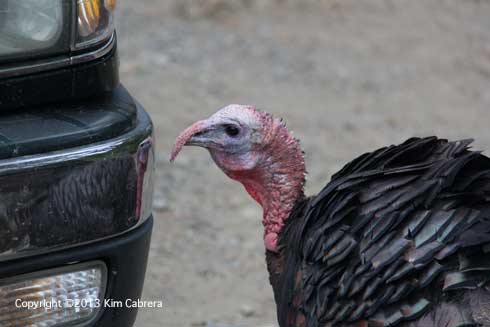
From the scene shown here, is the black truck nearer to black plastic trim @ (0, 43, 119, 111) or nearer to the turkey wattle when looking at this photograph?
black plastic trim @ (0, 43, 119, 111)

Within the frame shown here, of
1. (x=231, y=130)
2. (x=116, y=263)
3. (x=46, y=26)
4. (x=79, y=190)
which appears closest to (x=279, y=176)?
(x=231, y=130)

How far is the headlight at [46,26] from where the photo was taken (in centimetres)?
252

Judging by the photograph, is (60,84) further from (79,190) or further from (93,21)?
(79,190)

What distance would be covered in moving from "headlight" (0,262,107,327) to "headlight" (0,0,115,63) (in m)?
0.65

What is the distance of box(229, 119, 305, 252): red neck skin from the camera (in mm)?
3121

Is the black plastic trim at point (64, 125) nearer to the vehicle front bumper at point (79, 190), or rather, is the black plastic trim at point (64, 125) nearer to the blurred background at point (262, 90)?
the vehicle front bumper at point (79, 190)

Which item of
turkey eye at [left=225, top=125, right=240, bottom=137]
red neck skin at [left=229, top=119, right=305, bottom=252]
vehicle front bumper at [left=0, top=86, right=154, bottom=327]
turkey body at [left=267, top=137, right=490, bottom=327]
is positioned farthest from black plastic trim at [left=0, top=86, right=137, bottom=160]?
turkey body at [left=267, top=137, right=490, bottom=327]

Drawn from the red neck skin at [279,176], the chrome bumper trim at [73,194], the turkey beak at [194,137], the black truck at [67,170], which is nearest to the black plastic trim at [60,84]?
the black truck at [67,170]

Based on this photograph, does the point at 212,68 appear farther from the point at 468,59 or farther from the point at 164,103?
the point at 468,59

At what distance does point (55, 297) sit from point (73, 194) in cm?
34

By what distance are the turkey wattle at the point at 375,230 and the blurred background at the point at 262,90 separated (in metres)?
1.34

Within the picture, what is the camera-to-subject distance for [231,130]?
309 centimetres

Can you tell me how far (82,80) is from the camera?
8.63 ft

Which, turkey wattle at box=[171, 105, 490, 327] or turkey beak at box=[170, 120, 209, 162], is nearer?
turkey wattle at box=[171, 105, 490, 327]
